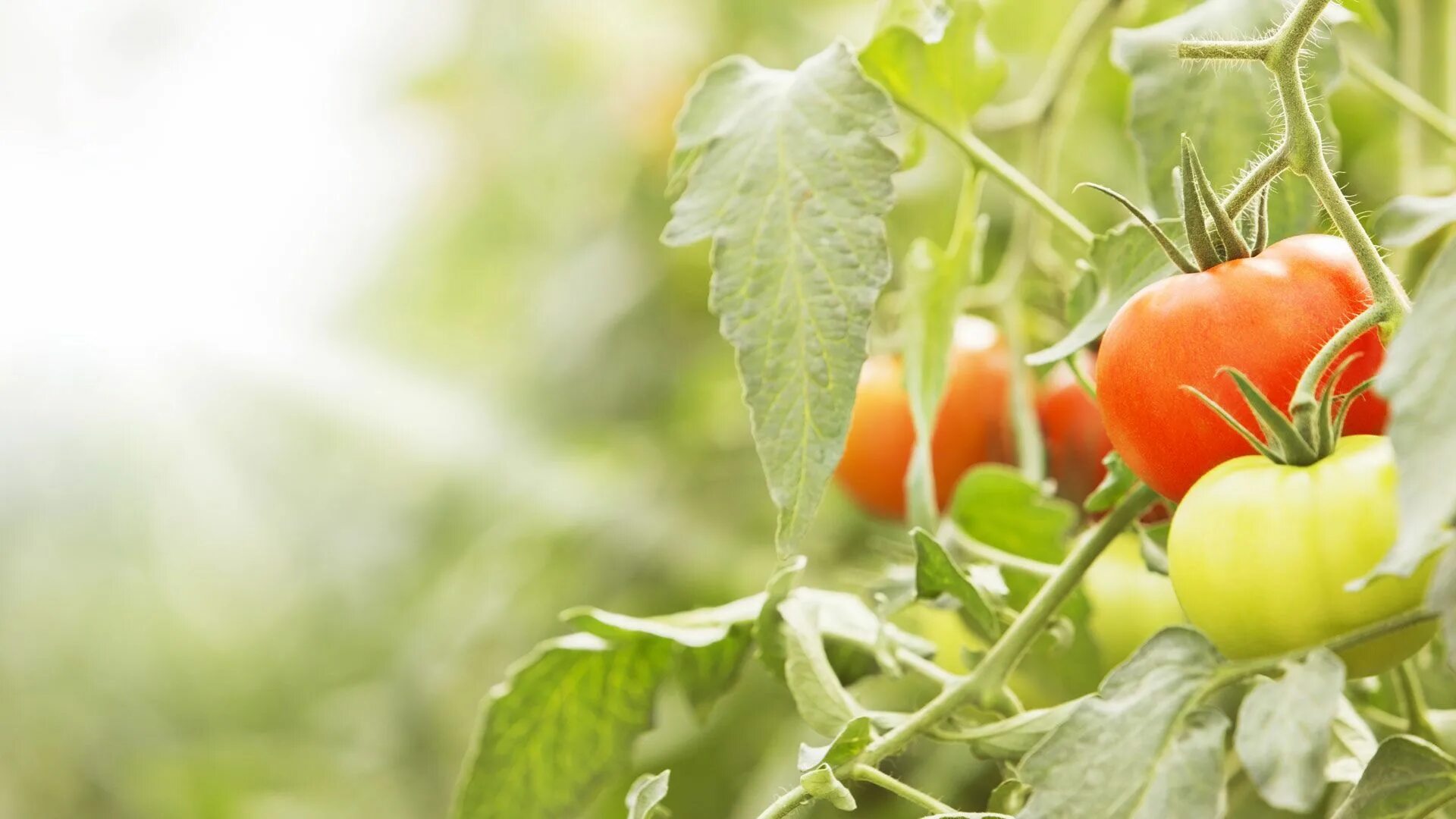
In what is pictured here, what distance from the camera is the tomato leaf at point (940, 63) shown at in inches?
17.5

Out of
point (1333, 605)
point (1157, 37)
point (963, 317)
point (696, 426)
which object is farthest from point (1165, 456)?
point (696, 426)

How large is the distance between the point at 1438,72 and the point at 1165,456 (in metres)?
0.38

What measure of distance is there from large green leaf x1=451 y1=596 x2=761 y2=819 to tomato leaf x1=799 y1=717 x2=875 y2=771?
101 millimetres

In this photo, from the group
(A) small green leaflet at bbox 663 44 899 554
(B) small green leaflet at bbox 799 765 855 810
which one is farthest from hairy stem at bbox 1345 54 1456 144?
(B) small green leaflet at bbox 799 765 855 810

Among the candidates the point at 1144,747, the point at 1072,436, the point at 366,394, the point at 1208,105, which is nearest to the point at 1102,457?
the point at 1072,436

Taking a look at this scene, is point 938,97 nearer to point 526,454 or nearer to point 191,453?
point 526,454

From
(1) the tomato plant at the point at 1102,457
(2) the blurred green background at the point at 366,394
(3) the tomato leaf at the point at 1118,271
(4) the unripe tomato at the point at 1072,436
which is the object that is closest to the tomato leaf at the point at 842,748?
(1) the tomato plant at the point at 1102,457

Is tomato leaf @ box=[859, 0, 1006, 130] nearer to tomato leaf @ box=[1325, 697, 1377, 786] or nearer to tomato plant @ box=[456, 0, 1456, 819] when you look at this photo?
tomato plant @ box=[456, 0, 1456, 819]

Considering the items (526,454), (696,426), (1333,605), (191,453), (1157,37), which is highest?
(191,453)

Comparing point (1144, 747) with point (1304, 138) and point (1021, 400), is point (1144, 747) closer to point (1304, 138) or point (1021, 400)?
point (1304, 138)

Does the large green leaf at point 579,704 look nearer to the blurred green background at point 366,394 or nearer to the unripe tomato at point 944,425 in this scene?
the unripe tomato at point 944,425

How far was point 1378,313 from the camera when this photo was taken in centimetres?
28

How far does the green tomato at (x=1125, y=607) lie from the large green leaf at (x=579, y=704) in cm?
12

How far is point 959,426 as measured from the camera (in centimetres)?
58
